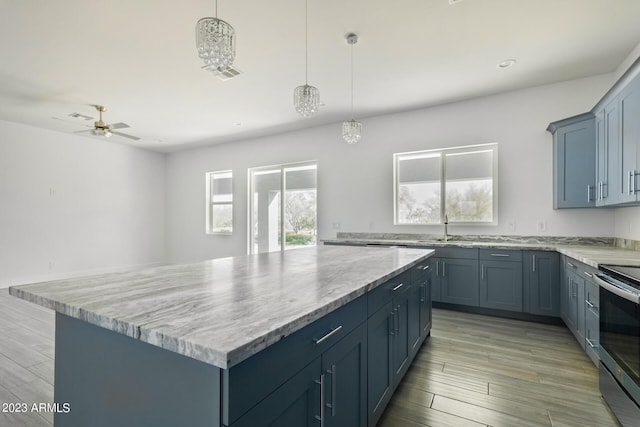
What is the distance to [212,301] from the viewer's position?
113 centimetres

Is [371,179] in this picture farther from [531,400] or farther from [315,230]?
[531,400]

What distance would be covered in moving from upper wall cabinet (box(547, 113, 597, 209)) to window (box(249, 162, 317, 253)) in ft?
12.1

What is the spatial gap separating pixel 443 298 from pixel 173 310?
3735 millimetres

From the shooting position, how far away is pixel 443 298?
3.99 m

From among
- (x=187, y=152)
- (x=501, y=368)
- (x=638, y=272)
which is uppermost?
(x=187, y=152)

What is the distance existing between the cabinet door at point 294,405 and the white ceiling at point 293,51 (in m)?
2.60

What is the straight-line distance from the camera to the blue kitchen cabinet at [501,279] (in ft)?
11.7

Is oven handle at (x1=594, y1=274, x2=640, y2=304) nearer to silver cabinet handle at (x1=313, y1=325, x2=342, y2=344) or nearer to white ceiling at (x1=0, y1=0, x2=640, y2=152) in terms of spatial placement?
silver cabinet handle at (x1=313, y1=325, x2=342, y2=344)

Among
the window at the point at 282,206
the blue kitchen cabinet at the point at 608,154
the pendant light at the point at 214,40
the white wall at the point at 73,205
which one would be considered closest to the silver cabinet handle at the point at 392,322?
the pendant light at the point at 214,40

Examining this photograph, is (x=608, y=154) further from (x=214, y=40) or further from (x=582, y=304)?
(x=214, y=40)

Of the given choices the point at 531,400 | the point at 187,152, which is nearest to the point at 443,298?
the point at 531,400

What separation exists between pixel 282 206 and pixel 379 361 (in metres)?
4.83

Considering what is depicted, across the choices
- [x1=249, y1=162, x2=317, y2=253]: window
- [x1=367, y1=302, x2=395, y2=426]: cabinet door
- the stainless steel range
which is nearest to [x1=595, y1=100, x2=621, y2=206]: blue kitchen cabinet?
the stainless steel range

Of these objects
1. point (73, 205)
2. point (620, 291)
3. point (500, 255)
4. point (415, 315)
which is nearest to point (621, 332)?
point (620, 291)
